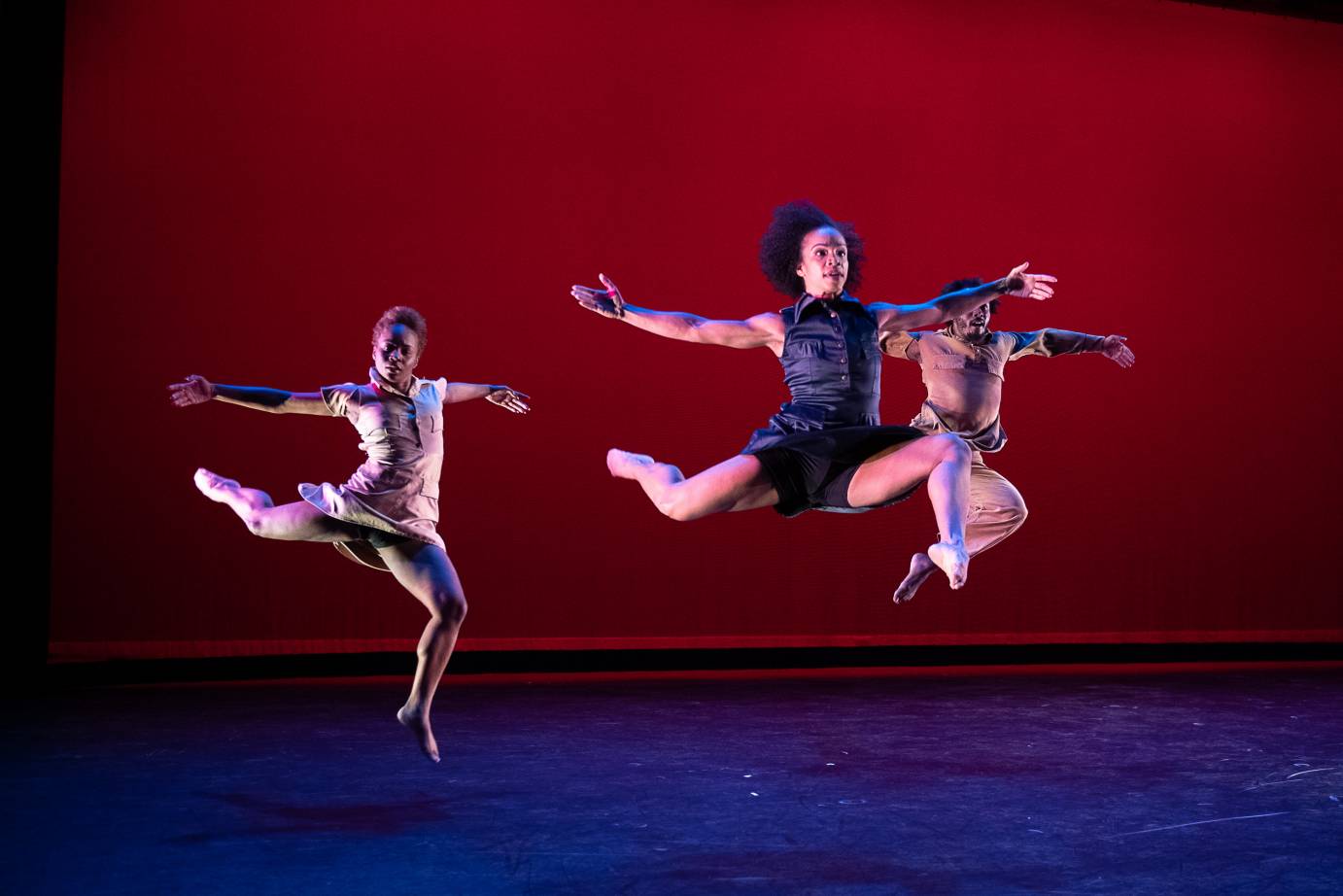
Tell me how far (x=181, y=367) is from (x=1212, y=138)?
656cm

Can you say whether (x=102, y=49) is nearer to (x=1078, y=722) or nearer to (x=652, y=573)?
(x=652, y=573)

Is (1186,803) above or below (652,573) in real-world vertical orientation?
below

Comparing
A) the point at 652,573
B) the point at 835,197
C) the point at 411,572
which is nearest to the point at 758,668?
the point at 652,573

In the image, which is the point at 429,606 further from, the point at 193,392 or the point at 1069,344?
the point at 1069,344

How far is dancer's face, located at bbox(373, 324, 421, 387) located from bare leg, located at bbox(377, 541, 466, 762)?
21.4 inches

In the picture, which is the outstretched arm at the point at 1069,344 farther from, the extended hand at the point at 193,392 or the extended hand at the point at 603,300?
the extended hand at the point at 193,392

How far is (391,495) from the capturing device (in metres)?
3.99

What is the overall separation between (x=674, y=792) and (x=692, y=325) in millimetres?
1610

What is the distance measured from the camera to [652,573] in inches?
292

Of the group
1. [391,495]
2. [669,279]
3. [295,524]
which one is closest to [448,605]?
[391,495]

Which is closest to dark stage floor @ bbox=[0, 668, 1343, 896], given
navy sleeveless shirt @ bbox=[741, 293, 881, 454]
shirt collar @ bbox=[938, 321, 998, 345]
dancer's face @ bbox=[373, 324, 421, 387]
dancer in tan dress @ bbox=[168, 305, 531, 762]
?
dancer in tan dress @ bbox=[168, 305, 531, 762]

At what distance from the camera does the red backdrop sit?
269 inches

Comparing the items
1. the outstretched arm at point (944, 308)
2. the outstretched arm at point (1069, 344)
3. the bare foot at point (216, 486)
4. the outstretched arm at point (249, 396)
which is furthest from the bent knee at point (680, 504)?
the outstretched arm at point (1069, 344)

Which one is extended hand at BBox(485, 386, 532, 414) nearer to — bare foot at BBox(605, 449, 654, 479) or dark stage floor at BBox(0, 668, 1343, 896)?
bare foot at BBox(605, 449, 654, 479)
